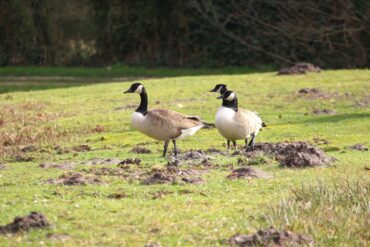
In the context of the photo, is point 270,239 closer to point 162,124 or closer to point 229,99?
point 162,124

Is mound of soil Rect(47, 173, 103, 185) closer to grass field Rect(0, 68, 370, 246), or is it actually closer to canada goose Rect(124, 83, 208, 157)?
grass field Rect(0, 68, 370, 246)

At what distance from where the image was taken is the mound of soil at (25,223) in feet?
33.7

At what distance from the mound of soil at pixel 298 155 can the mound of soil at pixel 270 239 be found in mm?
4592

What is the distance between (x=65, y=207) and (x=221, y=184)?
8.92 ft

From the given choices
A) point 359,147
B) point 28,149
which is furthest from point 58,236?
point 359,147

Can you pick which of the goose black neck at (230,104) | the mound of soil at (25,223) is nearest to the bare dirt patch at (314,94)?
the goose black neck at (230,104)

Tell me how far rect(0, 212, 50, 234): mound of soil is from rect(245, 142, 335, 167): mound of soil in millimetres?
5533

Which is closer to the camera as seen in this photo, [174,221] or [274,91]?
[174,221]

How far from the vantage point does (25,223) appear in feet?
33.8

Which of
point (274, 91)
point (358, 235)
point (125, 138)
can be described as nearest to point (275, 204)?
point (358, 235)

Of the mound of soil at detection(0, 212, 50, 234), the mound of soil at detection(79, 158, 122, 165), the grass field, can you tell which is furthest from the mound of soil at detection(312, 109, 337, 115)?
the mound of soil at detection(0, 212, 50, 234)

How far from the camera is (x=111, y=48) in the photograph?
44.8 meters

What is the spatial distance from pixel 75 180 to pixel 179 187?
4.81 ft

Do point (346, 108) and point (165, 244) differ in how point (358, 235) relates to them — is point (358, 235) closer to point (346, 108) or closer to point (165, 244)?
point (165, 244)
